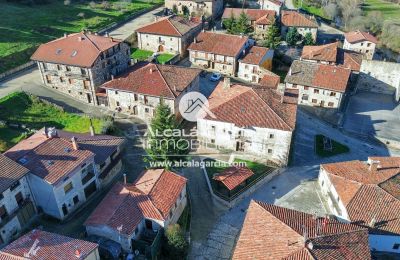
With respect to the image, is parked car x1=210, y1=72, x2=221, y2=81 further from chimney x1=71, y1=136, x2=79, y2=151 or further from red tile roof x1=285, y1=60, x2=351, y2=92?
chimney x1=71, y1=136, x2=79, y2=151

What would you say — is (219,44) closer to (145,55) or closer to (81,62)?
(145,55)

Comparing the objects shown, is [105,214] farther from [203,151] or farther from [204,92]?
[204,92]

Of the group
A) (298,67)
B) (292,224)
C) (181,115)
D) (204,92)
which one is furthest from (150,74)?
(292,224)

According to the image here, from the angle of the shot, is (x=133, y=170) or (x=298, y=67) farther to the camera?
(x=298, y=67)

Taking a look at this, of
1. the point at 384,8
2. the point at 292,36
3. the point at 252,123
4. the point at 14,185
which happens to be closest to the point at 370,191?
the point at 252,123

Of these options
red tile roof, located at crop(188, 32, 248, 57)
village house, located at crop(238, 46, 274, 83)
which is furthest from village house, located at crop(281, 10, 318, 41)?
red tile roof, located at crop(188, 32, 248, 57)

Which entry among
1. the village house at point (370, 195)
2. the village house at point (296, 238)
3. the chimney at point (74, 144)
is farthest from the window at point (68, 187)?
the village house at point (370, 195)

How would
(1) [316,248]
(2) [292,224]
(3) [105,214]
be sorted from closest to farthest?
1. (1) [316,248]
2. (2) [292,224]
3. (3) [105,214]
